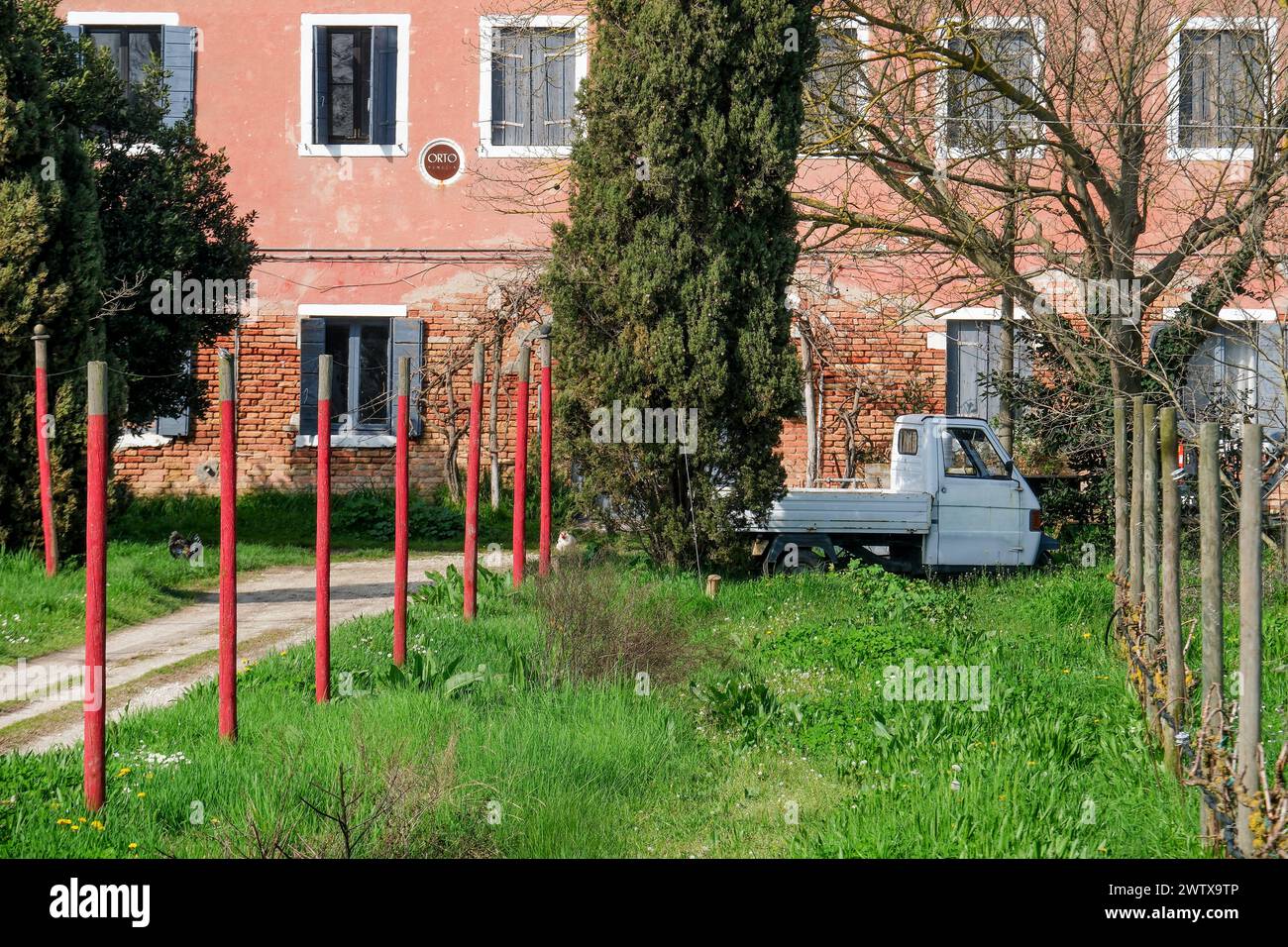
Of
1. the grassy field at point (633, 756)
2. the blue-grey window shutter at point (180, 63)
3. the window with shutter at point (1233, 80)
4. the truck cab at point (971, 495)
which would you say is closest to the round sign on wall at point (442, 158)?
the blue-grey window shutter at point (180, 63)

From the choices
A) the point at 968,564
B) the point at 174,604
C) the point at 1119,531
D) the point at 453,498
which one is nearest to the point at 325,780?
the point at 1119,531

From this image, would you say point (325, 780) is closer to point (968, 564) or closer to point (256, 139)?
point (968, 564)

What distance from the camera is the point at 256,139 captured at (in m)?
20.2

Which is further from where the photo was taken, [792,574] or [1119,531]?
[792,574]

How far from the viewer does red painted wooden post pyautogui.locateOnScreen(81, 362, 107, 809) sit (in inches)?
233

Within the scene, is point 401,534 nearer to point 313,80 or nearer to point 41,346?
point 41,346

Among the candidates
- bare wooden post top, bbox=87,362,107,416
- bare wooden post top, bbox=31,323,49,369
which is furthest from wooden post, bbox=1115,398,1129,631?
bare wooden post top, bbox=31,323,49,369

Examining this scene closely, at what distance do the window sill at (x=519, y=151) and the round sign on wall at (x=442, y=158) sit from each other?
323mm

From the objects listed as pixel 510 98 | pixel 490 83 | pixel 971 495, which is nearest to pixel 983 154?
pixel 971 495

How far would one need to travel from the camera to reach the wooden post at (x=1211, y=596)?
4.71 meters

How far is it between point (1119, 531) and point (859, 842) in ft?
14.5

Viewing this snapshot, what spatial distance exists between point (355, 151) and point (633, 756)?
15.2m

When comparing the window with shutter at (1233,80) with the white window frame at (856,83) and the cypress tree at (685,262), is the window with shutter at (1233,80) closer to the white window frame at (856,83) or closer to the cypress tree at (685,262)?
the white window frame at (856,83)

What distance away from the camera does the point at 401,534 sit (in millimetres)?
8820
